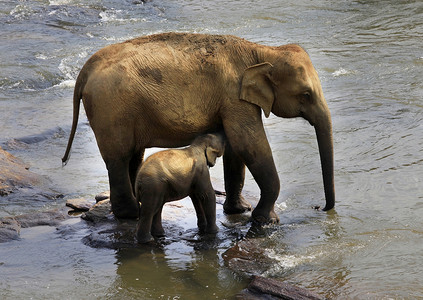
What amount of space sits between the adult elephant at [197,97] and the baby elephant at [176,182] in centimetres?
30

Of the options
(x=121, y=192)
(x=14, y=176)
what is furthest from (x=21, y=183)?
(x=121, y=192)

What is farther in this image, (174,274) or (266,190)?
(266,190)

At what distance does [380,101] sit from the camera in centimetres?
1318

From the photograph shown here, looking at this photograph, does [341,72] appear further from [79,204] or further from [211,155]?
[211,155]

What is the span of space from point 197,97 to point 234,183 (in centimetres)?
119

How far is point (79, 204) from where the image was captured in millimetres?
8711

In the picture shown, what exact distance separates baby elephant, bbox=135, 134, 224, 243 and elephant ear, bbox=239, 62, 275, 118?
0.50 m

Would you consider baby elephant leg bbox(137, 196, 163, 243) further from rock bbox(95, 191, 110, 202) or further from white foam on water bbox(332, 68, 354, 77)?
white foam on water bbox(332, 68, 354, 77)

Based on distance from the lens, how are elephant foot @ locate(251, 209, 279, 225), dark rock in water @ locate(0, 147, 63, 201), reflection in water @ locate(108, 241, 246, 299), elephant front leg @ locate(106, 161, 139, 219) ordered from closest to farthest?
1. reflection in water @ locate(108, 241, 246, 299)
2. elephant front leg @ locate(106, 161, 139, 219)
3. elephant foot @ locate(251, 209, 279, 225)
4. dark rock in water @ locate(0, 147, 63, 201)

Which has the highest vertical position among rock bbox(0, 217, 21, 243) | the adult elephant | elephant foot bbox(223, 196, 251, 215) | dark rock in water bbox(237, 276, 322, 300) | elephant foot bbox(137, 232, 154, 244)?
the adult elephant

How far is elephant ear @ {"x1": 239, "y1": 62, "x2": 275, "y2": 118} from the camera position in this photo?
25.3 feet

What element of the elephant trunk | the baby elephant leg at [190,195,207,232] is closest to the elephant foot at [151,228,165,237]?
the baby elephant leg at [190,195,207,232]

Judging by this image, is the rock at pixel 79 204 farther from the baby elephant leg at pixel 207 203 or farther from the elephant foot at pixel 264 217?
the elephant foot at pixel 264 217

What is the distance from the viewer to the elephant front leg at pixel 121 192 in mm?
7945
